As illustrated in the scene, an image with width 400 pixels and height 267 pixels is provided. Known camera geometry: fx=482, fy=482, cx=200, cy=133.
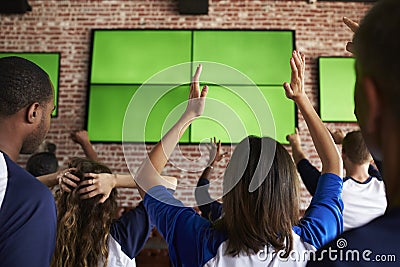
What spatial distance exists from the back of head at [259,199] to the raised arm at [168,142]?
0.95ft

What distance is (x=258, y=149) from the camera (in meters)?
1.47

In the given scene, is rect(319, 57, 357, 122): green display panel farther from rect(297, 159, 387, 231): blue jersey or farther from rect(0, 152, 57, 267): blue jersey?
rect(0, 152, 57, 267): blue jersey

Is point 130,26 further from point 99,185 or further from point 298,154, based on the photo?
point 99,185

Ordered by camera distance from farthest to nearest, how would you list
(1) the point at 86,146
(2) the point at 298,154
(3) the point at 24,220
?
(1) the point at 86,146
(2) the point at 298,154
(3) the point at 24,220

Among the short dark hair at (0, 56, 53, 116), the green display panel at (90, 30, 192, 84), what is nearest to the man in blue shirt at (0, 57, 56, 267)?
the short dark hair at (0, 56, 53, 116)

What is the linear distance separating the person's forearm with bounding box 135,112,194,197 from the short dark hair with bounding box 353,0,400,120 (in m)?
1.12

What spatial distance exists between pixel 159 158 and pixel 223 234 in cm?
43

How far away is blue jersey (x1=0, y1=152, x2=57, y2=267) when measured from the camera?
1.19 metres

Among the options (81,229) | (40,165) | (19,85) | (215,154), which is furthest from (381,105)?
(40,165)

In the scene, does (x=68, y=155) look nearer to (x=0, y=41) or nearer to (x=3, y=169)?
(x=0, y=41)

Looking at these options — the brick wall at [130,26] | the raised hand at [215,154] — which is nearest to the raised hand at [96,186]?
the raised hand at [215,154]

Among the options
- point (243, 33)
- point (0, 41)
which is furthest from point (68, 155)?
point (243, 33)

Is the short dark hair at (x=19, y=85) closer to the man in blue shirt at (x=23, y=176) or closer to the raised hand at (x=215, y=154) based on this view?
the man in blue shirt at (x=23, y=176)

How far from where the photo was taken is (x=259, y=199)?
1.41 m
